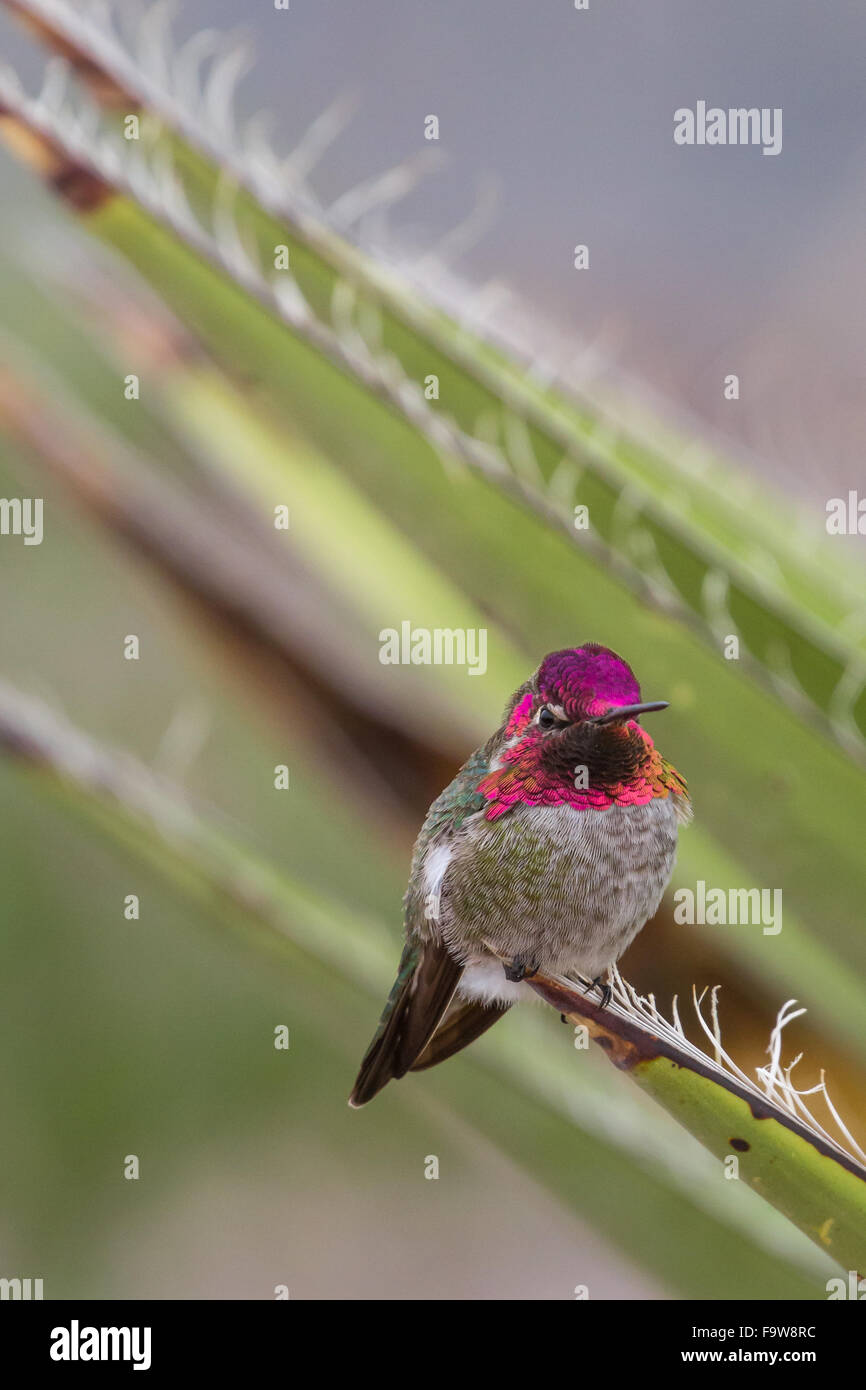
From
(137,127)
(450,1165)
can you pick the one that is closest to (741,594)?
(137,127)

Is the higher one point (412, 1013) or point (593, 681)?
point (593, 681)

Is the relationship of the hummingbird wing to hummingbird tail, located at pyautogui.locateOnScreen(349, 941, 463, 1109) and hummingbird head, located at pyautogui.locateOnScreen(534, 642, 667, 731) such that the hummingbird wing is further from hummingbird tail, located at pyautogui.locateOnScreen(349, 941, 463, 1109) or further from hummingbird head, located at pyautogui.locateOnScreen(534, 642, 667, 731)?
hummingbird head, located at pyautogui.locateOnScreen(534, 642, 667, 731)

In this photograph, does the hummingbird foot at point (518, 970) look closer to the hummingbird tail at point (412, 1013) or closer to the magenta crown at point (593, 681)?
the hummingbird tail at point (412, 1013)

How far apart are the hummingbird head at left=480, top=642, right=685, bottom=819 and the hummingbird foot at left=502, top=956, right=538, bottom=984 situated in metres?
0.13

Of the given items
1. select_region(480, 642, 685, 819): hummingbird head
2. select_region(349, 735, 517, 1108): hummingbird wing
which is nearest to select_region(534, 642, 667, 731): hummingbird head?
select_region(480, 642, 685, 819): hummingbird head

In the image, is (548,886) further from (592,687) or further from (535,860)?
(592,687)

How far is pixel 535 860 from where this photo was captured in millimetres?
1055

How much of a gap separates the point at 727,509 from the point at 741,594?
305 millimetres

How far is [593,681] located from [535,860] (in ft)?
0.59

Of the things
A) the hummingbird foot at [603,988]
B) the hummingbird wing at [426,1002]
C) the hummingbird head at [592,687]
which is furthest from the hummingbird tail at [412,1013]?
the hummingbird head at [592,687]

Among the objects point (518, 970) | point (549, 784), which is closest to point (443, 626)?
point (549, 784)

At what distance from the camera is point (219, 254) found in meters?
0.98

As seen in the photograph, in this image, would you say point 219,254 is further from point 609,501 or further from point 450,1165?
point 450,1165

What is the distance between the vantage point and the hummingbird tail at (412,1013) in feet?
3.53
